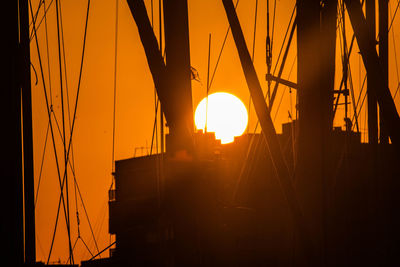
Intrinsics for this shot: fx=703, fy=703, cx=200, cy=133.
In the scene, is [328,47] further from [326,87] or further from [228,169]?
[228,169]

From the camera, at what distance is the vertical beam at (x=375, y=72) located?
24.0 feet

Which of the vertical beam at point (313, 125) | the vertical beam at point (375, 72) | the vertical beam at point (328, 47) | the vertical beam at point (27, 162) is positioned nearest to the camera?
the vertical beam at point (375, 72)

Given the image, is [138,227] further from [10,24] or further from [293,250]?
[293,250]

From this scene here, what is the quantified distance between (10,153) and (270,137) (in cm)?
321

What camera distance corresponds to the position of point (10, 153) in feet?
21.7

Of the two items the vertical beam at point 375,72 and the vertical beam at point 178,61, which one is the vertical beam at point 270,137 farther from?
the vertical beam at point 375,72

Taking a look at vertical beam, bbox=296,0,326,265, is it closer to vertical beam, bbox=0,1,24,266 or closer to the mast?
the mast

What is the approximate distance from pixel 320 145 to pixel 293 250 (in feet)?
5.80

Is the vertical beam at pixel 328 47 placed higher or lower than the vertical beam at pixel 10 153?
higher

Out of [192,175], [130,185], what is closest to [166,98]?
[192,175]

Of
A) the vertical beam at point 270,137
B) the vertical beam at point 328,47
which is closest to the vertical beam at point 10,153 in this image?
the vertical beam at point 270,137

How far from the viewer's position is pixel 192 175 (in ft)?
23.9

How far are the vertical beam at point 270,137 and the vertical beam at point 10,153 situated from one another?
2.93 m

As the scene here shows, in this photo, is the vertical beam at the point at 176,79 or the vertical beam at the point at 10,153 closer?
the vertical beam at the point at 10,153
